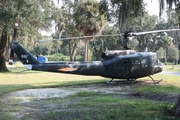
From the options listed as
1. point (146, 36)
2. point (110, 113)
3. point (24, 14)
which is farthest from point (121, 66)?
point (146, 36)

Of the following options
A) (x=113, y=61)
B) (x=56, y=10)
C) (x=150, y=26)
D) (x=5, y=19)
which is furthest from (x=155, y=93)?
(x=150, y=26)

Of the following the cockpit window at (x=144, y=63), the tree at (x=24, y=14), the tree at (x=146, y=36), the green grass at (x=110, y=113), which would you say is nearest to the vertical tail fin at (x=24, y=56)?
the green grass at (x=110, y=113)

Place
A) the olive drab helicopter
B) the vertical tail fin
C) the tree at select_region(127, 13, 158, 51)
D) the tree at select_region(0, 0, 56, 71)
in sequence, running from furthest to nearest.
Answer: the tree at select_region(127, 13, 158, 51)
the tree at select_region(0, 0, 56, 71)
the olive drab helicopter
the vertical tail fin

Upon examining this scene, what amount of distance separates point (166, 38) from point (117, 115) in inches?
2155

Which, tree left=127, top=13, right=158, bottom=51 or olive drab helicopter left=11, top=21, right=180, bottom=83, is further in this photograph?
tree left=127, top=13, right=158, bottom=51

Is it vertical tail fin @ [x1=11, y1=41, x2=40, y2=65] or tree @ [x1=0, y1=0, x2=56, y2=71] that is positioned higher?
tree @ [x1=0, y1=0, x2=56, y2=71]

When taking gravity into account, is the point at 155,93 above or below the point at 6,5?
below

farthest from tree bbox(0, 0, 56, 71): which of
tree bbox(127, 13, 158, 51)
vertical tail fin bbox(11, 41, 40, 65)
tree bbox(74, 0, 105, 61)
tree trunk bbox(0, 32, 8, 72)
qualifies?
tree bbox(127, 13, 158, 51)

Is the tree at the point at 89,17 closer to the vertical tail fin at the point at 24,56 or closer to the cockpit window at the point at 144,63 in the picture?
the cockpit window at the point at 144,63

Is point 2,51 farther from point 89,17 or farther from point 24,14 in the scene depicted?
point 89,17

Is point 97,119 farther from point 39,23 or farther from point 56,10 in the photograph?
point 56,10

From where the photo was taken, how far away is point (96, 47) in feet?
197

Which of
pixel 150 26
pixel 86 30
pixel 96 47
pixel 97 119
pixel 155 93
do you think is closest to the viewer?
pixel 97 119

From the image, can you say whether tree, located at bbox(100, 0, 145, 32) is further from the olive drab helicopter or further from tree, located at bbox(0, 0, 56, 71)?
tree, located at bbox(0, 0, 56, 71)
